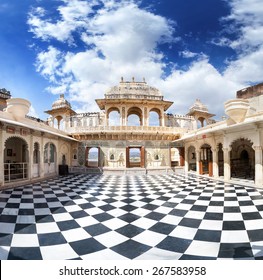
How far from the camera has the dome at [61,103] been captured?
16.2 metres

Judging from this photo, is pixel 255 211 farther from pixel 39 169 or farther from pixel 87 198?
pixel 39 169

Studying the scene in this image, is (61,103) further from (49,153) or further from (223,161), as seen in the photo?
(223,161)

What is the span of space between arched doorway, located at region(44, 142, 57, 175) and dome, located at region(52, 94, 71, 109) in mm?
5916

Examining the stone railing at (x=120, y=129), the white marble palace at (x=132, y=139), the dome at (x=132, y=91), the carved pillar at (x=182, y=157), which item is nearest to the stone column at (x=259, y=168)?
the white marble palace at (x=132, y=139)

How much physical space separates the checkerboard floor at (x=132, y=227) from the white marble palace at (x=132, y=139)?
339 centimetres

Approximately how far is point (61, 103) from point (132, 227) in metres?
15.8

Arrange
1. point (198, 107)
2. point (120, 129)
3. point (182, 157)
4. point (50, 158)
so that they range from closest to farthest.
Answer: point (50, 158) → point (120, 129) → point (182, 157) → point (198, 107)

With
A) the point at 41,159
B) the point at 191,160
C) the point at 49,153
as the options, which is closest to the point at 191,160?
the point at 191,160

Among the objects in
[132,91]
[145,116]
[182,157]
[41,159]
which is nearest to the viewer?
[41,159]

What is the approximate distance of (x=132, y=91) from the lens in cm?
1614

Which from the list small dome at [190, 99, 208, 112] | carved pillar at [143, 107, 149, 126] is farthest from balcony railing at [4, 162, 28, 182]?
small dome at [190, 99, 208, 112]

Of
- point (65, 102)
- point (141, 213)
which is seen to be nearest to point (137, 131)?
point (65, 102)

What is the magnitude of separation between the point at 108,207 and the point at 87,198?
1273mm

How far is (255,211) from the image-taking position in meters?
4.32
